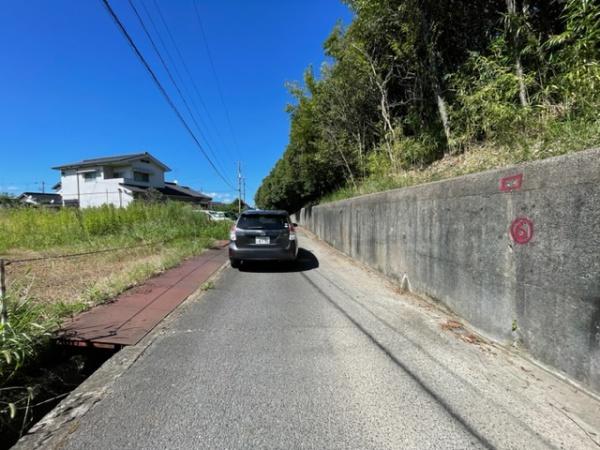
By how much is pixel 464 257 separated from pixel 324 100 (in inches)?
438

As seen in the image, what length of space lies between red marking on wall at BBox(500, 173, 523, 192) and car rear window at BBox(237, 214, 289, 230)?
190 inches

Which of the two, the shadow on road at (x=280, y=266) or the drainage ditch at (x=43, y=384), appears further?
the shadow on road at (x=280, y=266)

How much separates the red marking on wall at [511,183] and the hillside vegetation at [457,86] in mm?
367

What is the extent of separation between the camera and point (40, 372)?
281 cm

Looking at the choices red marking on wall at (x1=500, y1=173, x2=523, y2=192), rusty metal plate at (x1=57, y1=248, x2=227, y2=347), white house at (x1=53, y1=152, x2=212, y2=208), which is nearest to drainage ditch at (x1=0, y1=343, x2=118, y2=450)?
rusty metal plate at (x1=57, y1=248, x2=227, y2=347)

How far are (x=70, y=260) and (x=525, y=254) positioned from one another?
964 cm

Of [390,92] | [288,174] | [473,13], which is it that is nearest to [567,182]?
[473,13]

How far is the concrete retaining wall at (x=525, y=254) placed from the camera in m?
2.18

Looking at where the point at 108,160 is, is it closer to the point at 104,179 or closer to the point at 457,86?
the point at 104,179

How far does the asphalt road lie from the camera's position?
189 cm

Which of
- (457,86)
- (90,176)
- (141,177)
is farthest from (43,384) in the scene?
(90,176)

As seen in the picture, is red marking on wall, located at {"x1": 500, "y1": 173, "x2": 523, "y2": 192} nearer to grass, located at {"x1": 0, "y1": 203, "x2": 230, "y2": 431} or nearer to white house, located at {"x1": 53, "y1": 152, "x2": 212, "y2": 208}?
grass, located at {"x1": 0, "y1": 203, "x2": 230, "y2": 431}

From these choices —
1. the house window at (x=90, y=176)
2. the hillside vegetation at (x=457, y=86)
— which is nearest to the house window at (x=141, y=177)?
the house window at (x=90, y=176)

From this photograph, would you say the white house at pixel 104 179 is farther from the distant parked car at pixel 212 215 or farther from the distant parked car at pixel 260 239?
the distant parked car at pixel 260 239
